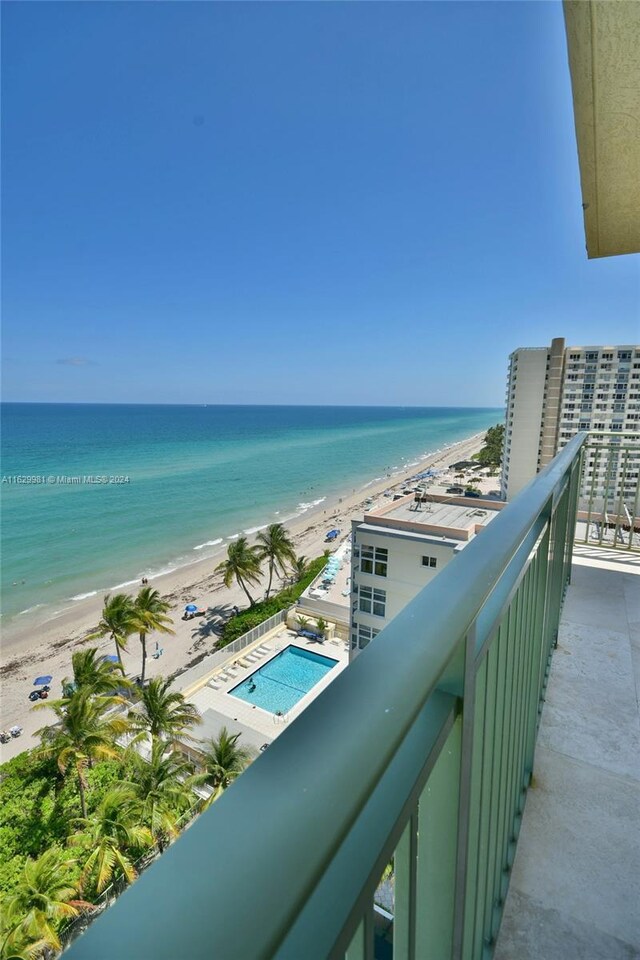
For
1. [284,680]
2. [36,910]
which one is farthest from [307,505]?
[36,910]

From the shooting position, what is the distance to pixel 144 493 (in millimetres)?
44688

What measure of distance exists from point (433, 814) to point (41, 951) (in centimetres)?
1195

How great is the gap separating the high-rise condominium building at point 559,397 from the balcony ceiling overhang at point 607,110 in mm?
35813

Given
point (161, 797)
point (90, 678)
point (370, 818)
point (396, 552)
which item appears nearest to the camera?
point (370, 818)

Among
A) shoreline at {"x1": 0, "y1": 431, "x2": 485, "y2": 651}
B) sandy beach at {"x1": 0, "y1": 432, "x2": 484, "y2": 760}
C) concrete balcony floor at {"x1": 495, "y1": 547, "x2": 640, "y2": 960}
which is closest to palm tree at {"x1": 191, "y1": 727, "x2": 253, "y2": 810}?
sandy beach at {"x1": 0, "y1": 432, "x2": 484, "y2": 760}

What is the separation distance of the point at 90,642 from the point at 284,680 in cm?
964

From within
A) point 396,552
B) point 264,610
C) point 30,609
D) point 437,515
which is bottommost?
point 30,609

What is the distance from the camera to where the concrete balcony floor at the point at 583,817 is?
135 cm

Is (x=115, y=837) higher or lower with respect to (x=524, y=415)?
lower

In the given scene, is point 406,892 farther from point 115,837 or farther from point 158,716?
point 158,716

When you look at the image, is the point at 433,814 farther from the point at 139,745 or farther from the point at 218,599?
the point at 218,599

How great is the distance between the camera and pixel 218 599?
78.3ft

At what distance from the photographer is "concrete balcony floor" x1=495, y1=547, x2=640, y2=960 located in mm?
1351

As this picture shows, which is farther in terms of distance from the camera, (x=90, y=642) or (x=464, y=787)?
(x=90, y=642)
